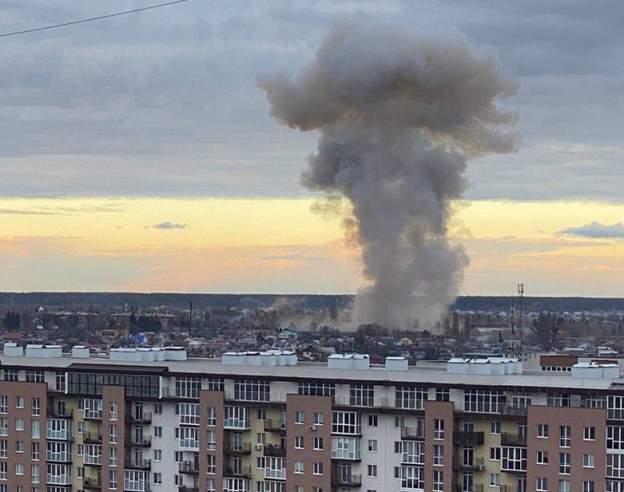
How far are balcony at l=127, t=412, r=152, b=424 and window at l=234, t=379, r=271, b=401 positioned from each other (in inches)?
78.1

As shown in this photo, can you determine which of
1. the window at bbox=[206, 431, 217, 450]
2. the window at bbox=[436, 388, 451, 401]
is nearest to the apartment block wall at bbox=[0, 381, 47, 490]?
the window at bbox=[206, 431, 217, 450]

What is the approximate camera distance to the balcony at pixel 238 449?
1114 inches

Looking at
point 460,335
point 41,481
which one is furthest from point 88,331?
point 41,481

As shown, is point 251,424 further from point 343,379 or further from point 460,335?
point 460,335

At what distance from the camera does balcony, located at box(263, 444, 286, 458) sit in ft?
91.2

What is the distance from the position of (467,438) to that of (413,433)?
1054 mm

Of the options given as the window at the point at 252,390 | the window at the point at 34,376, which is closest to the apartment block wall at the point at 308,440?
the window at the point at 252,390

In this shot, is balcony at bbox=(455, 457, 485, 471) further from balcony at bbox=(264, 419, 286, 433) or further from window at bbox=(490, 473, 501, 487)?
balcony at bbox=(264, 419, 286, 433)

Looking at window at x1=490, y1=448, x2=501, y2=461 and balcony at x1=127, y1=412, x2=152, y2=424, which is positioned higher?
balcony at x1=127, y1=412, x2=152, y2=424

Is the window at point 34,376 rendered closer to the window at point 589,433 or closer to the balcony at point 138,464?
the balcony at point 138,464

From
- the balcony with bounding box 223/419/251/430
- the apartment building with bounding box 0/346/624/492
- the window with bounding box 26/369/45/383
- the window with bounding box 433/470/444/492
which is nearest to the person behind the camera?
the apartment building with bounding box 0/346/624/492

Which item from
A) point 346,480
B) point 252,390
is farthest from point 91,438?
point 346,480

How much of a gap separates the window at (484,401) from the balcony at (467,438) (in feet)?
1.36

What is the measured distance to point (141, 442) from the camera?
96.4 feet
